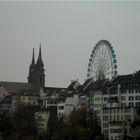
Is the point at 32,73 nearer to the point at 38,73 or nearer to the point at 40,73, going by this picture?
the point at 38,73

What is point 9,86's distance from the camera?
541 feet

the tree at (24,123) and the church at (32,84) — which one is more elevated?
the church at (32,84)

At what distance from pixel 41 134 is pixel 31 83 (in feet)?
217

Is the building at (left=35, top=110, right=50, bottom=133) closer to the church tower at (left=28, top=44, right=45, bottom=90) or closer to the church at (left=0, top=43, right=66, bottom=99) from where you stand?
the church at (left=0, top=43, right=66, bottom=99)

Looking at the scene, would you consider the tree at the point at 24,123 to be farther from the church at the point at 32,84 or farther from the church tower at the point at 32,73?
the church tower at the point at 32,73

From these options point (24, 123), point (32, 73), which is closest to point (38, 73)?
point (32, 73)

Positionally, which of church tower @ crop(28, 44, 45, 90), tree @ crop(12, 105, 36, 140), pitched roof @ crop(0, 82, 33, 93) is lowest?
tree @ crop(12, 105, 36, 140)

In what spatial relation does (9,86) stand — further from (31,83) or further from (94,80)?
(94,80)

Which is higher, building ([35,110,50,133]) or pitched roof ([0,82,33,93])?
pitched roof ([0,82,33,93])

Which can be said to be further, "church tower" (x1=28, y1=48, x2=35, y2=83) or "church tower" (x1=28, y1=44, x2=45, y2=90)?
"church tower" (x1=28, y1=48, x2=35, y2=83)

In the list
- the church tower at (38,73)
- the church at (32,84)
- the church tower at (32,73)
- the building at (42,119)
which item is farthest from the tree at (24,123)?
the church tower at (32,73)

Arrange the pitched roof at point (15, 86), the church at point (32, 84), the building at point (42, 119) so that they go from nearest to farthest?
the building at point (42, 119)
the church at point (32, 84)
the pitched roof at point (15, 86)

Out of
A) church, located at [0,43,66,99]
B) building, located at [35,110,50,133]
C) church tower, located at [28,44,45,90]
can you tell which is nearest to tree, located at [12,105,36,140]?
building, located at [35,110,50,133]

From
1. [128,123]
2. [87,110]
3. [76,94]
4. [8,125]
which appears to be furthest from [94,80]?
[128,123]
